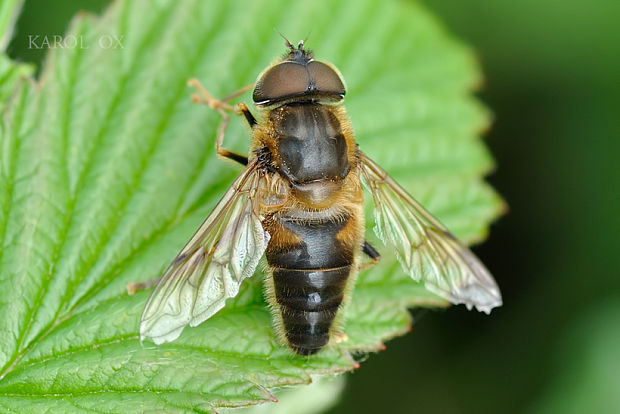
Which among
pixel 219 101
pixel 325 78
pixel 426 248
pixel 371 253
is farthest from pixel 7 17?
pixel 426 248

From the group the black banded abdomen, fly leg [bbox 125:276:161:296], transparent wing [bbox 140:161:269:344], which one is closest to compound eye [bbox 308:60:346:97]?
transparent wing [bbox 140:161:269:344]

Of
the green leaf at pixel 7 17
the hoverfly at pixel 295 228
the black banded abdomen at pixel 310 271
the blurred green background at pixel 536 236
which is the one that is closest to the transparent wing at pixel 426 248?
the hoverfly at pixel 295 228

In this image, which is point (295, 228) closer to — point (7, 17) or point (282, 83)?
point (282, 83)

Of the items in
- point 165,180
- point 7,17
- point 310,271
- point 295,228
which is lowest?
point 310,271

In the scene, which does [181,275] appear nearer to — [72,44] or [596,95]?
[72,44]

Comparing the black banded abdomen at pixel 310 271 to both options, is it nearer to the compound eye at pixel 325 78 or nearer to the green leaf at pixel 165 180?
the green leaf at pixel 165 180

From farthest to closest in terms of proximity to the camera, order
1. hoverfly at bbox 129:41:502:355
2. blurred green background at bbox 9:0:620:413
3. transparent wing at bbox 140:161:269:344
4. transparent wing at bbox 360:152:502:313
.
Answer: blurred green background at bbox 9:0:620:413, transparent wing at bbox 360:152:502:313, hoverfly at bbox 129:41:502:355, transparent wing at bbox 140:161:269:344

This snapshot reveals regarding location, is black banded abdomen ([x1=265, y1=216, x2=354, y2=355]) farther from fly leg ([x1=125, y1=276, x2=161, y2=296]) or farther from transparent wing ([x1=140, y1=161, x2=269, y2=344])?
fly leg ([x1=125, y1=276, x2=161, y2=296])
